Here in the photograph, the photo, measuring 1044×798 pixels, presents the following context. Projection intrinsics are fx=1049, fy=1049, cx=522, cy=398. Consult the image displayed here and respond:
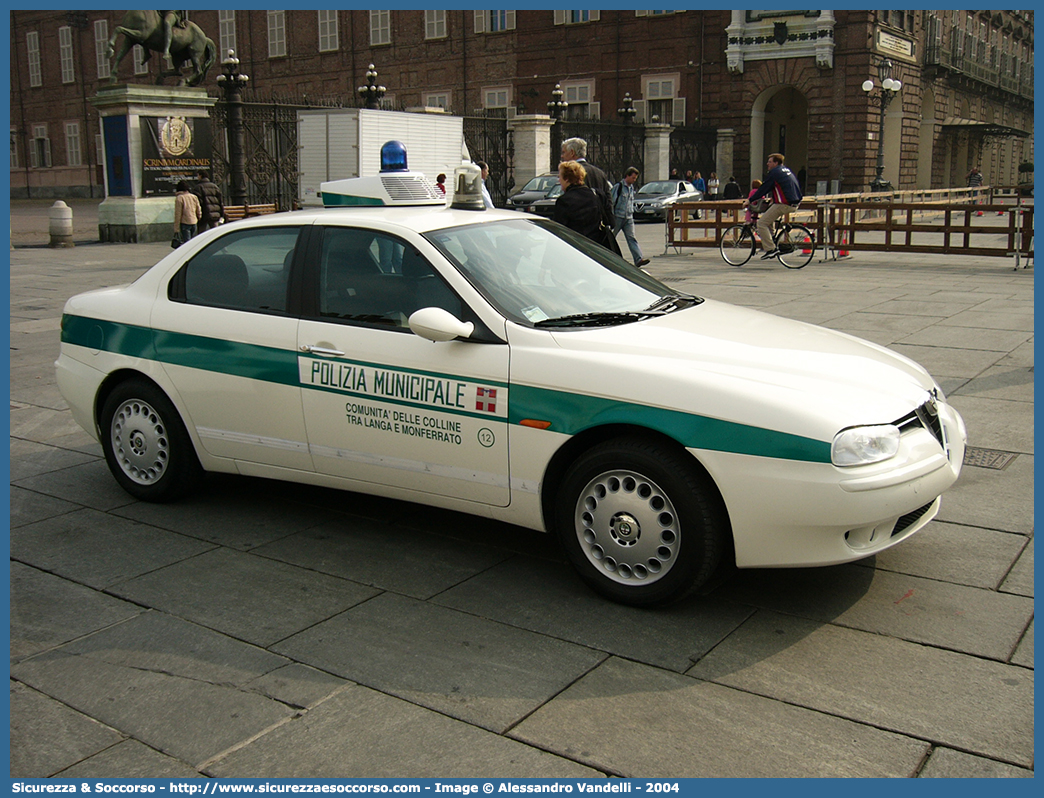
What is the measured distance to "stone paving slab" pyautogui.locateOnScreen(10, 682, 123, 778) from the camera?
3.14m

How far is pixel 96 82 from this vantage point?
57.8 m

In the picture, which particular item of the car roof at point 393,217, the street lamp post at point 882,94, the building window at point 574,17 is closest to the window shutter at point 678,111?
the building window at point 574,17

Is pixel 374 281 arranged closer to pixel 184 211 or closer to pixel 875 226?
pixel 184 211

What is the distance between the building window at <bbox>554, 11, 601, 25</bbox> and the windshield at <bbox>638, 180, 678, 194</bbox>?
13532 millimetres

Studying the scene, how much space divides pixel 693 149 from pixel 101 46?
34.7 metres

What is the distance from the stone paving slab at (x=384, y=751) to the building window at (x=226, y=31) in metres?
57.6

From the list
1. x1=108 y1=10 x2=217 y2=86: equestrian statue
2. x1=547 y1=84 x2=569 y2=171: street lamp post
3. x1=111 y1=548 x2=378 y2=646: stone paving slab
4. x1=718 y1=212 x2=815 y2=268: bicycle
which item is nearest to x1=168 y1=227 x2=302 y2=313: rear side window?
x1=111 y1=548 x2=378 y2=646: stone paving slab

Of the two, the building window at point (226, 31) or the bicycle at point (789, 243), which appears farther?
the building window at point (226, 31)

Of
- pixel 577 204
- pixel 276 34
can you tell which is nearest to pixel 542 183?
pixel 577 204

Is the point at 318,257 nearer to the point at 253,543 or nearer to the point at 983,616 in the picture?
the point at 253,543

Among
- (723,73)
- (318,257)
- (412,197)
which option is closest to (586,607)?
(318,257)

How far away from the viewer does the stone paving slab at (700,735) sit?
3074 millimetres

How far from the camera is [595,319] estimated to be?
15.1 ft

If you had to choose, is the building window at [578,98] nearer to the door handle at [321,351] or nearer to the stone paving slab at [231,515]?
the stone paving slab at [231,515]
